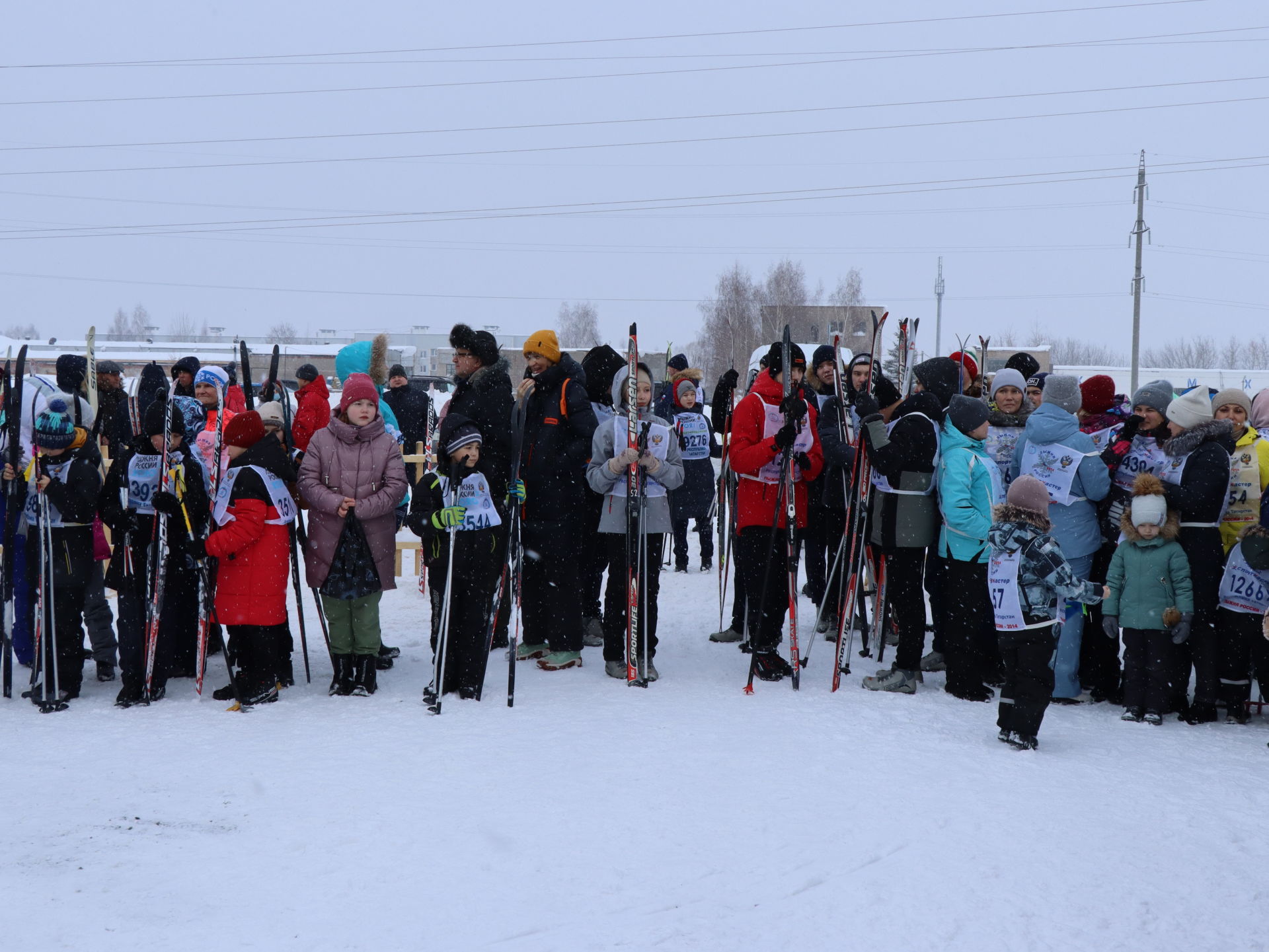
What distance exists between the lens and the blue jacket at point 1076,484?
558 cm

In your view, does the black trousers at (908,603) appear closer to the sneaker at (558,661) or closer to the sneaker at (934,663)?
the sneaker at (934,663)

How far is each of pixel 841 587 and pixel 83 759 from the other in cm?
393

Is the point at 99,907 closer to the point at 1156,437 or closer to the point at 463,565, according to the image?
the point at 463,565

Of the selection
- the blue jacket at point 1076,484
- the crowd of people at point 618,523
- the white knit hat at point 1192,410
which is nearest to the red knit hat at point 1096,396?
the crowd of people at point 618,523

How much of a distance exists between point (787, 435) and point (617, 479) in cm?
98

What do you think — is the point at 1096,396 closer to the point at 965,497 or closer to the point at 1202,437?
the point at 1202,437

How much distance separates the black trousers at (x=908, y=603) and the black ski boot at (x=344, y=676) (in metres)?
2.93

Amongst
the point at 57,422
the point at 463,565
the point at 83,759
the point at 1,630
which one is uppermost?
the point at 57,422

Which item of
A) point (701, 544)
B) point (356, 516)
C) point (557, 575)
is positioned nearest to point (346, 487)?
point (356, 516)

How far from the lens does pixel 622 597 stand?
5977 millimetres

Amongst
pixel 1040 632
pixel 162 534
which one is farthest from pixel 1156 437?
pixel 162 534

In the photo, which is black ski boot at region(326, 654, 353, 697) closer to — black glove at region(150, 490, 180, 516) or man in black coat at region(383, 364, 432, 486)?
black glove at region(150, 490, 180, 516)

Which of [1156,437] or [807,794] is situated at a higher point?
[1156,437]

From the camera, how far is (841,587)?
6.11 meters
